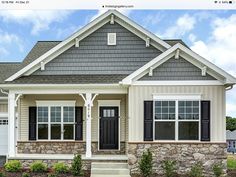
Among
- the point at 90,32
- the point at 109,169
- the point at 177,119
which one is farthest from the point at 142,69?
the point at 90,32

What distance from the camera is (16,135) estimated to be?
13039 mm

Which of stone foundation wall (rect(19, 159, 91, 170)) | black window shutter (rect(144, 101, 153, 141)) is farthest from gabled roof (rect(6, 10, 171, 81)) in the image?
stone foundation wall (rect(19, 159, 91, 170))

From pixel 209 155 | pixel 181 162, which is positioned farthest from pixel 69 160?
pixel 209 155

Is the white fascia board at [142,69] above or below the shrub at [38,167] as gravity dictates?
above

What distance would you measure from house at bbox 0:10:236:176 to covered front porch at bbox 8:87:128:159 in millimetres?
32

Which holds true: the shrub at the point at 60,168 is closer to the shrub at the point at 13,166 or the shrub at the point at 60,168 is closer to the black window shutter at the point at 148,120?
the shrub at the point at 13,166

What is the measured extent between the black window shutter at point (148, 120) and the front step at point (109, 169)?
0.99m

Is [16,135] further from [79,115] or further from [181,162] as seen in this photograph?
[181,162]

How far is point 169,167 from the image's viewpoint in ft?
34.4

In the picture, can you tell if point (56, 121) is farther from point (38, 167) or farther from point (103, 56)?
point (103, 56)

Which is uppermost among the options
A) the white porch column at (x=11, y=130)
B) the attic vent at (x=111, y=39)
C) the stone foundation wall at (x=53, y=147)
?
the attic vent at (x=111, y=39)

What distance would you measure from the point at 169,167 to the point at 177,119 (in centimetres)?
138

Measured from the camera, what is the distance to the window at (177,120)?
440 inches

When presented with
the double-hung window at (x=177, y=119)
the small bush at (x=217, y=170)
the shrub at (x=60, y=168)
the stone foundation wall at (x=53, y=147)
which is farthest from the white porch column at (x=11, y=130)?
the small bush at (x=217, y=170)
